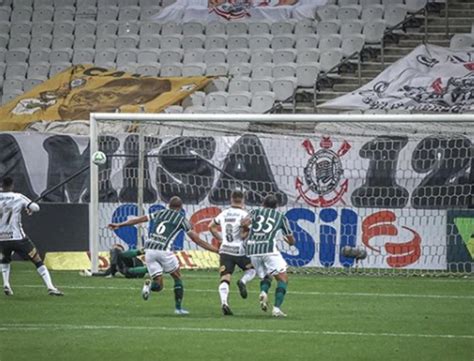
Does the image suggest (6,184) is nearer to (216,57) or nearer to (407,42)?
(216,57)

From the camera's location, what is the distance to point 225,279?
65.0 ft

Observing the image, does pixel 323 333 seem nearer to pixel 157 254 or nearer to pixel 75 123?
pixel 157 254

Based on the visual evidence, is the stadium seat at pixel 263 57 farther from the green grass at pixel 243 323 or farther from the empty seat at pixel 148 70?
the green grass at pixel 243 323

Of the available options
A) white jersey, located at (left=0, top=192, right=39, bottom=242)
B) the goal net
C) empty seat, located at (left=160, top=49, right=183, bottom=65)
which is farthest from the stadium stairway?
white jersey, located at (left=0, top=192, right=39, bottom=242)

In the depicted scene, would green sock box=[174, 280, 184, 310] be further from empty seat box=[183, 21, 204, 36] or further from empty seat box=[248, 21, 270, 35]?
empty seat box=[183, 21, 204, 36]

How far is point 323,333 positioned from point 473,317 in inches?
112

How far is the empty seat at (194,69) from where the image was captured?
34219mm

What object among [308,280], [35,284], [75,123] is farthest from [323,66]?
[35,284]

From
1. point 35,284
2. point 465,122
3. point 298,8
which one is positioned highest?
point 298,8

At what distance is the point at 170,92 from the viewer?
3275 cm

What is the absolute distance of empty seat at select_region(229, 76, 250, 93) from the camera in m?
33.1

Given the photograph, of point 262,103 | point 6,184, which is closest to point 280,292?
point 6,184

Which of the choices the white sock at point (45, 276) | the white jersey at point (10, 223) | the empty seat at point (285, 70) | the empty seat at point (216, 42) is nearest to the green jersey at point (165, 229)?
the white sock at point (45, 276)

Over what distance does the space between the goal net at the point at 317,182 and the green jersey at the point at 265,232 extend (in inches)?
244
